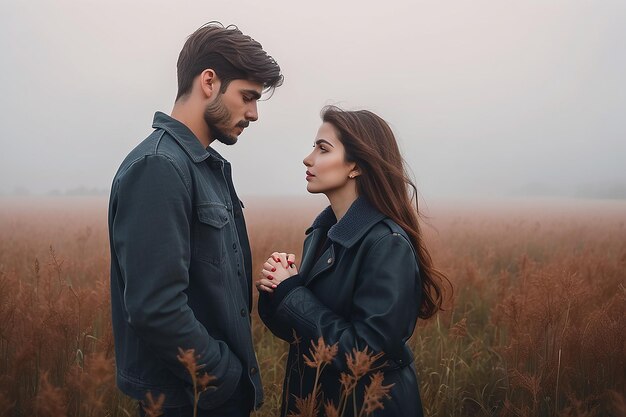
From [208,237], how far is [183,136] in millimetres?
385

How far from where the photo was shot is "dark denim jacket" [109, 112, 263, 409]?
5.30ft

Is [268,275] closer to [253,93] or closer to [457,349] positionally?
[253,93]

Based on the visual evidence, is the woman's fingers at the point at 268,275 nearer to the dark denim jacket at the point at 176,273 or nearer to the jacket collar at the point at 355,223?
the dark denim jacket at the point at 176,273

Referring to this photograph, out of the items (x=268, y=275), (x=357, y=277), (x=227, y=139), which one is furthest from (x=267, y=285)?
(x=227, y=139)

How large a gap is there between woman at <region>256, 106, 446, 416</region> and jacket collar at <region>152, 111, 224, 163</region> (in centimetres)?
47

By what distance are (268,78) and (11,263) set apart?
4.09 metres

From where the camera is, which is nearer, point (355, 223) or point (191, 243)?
point (191, 243)

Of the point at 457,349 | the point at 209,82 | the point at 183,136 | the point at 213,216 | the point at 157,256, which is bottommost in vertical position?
the point at 457,349

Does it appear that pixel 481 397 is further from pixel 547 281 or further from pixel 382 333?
pixel 382 333

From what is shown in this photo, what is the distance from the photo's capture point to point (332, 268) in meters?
2.13

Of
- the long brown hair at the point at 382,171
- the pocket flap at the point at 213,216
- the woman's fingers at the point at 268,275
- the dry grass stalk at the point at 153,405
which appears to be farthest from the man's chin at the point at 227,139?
the dry grass stalk at the point at 153,405

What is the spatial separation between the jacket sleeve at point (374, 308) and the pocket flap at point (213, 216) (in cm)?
39

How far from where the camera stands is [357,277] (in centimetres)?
202

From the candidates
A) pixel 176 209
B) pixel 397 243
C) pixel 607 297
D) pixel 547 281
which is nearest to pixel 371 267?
pixel 397 243
